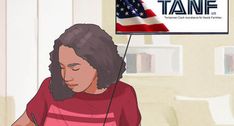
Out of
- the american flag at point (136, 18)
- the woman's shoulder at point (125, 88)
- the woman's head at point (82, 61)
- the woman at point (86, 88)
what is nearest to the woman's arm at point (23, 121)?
the woman at point (86, 88)

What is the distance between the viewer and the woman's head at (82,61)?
162 cm

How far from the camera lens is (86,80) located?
64.4 inches

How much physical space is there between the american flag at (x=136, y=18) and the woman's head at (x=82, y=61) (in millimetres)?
76

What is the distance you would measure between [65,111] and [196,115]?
469 millimetres

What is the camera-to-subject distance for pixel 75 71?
163 cm

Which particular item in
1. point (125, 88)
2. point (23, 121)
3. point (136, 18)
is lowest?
point (23, 121)

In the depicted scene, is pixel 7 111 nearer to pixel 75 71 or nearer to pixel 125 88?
pixel 75 71

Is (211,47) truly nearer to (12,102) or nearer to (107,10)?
(107,10)

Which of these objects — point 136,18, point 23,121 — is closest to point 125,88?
point 136,18

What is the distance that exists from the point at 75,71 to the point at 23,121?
267 millimetres

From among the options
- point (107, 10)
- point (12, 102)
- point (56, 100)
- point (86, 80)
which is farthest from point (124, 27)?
point (12, 102)

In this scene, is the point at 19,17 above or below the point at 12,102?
above

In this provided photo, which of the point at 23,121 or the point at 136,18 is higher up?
the point at 136,18

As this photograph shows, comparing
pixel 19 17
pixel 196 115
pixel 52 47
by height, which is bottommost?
pixel 196 115
